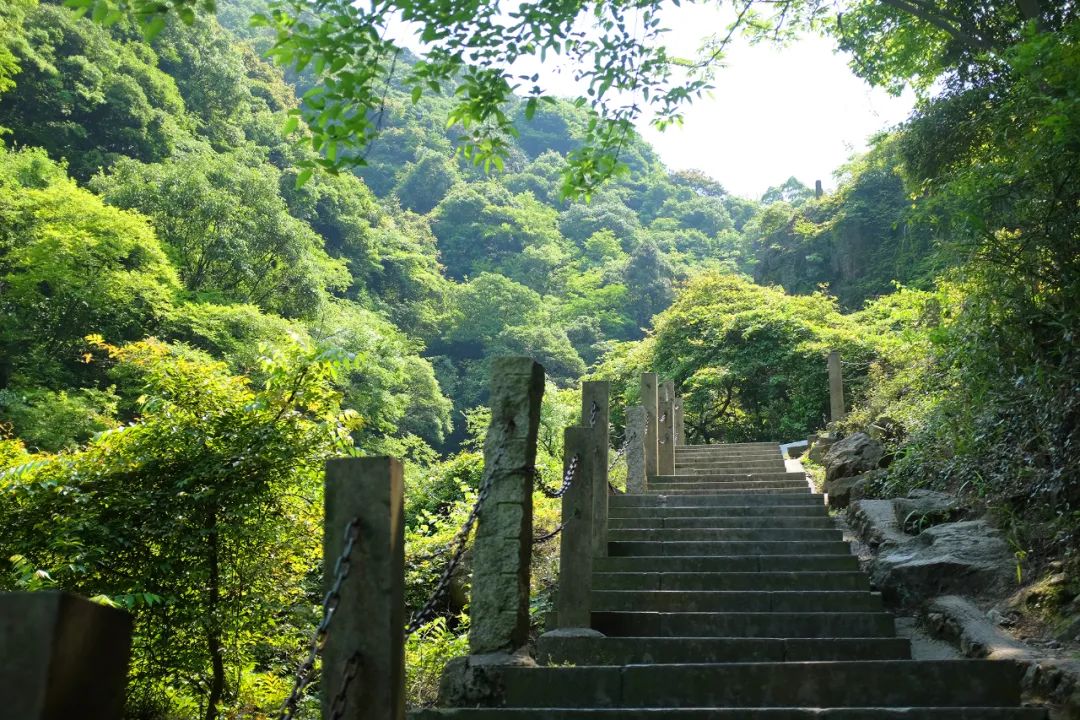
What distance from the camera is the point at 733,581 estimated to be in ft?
21.8

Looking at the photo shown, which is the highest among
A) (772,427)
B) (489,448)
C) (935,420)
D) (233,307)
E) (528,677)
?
(233,307)

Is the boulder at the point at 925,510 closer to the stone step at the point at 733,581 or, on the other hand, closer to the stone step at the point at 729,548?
the stone step at the point at 729,548

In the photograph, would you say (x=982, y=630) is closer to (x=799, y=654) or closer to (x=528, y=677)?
(x=799, y=654)

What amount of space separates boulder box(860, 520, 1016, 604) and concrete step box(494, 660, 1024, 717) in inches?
61.5

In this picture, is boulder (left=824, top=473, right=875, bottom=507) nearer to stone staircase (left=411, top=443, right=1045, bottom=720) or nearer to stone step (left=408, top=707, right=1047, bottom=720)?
stone staircase (left=411, top=443, right=1045, bottom=720)

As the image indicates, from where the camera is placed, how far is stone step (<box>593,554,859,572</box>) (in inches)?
275

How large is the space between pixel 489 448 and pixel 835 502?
634 cm

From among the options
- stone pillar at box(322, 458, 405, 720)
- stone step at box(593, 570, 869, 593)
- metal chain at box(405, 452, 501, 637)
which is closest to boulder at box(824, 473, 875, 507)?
stone step at box(593, 570, 869, 593)

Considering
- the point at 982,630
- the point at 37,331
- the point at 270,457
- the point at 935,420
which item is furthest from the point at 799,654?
the point at 37,331

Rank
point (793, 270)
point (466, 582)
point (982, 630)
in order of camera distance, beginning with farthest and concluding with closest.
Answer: point (793, 270), point (466, 582), point (982, 630)

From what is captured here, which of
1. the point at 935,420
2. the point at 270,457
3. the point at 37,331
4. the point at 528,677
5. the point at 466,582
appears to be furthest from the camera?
the point at 37,331

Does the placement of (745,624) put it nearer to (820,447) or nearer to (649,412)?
(649,412)

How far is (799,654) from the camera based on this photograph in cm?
508

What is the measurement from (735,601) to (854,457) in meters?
4.15
